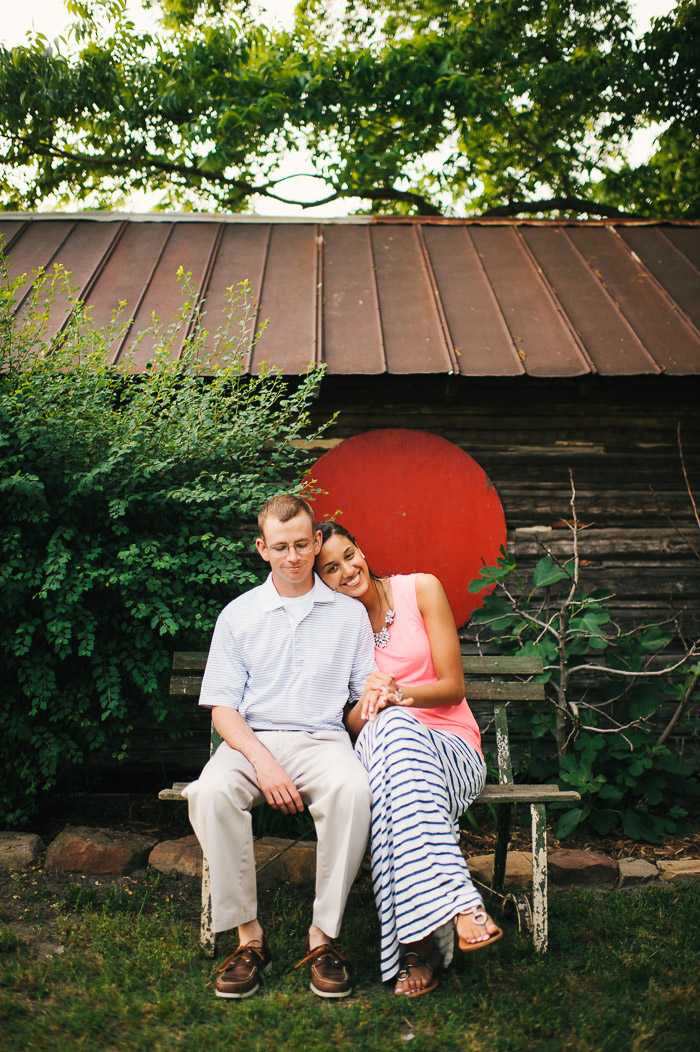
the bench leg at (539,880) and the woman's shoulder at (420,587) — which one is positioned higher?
the woman's shoulder at (420,587)

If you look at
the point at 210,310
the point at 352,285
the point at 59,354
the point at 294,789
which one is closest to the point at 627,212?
the point at 352,285

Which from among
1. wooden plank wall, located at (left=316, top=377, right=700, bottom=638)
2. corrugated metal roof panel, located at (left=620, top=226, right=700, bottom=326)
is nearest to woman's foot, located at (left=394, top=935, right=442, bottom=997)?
wooden plank wall, located at (left=316, top=377, right=700, bottom=638)

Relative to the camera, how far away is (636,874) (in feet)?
11.5

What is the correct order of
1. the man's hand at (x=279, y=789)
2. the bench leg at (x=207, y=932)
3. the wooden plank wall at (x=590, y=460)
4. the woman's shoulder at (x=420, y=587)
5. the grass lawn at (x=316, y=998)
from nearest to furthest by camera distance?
the grass lawn at (x=316, y=998) < the man's hand at (x=279, y=789) < the bench leg at (x=207, y=932) < the woman's shoulder at (x=420, y=587) < the wooden plank wall at (x=590, y=460)

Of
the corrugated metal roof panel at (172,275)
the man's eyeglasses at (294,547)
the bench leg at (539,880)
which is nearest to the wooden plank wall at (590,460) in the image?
the corrugated metal roof panel at (172,275)

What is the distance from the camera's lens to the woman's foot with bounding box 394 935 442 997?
2.45m

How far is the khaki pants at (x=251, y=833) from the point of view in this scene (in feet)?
8.24

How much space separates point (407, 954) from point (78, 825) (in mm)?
1996

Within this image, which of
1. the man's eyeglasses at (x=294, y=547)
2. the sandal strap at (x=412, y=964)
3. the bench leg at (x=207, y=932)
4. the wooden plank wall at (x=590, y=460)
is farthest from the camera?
the wooden plank wall at (x=590, y=460)

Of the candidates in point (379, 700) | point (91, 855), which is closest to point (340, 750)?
point (379, 700)

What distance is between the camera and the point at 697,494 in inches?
202

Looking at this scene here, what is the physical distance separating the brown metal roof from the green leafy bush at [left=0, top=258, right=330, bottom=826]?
3.30 feet

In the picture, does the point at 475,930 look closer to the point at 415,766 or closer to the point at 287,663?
the point at 415,766

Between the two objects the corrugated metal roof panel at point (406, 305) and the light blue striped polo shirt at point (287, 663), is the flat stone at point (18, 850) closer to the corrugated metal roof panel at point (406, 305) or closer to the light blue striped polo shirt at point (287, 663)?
the light blue striped polo shirt at point (287, 663)
